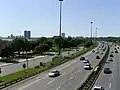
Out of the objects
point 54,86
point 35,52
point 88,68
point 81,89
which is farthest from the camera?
point 35,52

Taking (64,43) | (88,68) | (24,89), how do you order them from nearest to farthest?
(24,89)
(88,68)
(64,43)

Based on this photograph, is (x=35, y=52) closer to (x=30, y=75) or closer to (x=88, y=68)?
(x=88, y=68)

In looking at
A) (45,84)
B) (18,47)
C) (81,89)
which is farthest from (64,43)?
(81,89)

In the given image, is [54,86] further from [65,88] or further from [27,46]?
[27,46]

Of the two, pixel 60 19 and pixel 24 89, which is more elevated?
pixel 60 19

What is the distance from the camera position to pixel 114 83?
38750mm

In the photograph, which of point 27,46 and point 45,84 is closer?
point 45,84

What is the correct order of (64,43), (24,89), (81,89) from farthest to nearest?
1. (64,43)
2. (24,89)
3. (81,89)

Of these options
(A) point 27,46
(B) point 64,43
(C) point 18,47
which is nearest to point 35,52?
(A) point 27,46

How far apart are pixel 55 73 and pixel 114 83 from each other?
1090 cm

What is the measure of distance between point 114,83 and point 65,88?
897 cm

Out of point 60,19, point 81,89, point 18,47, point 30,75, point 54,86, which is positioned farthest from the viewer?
point 18,47

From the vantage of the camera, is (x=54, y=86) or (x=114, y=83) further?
(x=114, y=83)

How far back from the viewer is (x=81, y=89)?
25.7m
